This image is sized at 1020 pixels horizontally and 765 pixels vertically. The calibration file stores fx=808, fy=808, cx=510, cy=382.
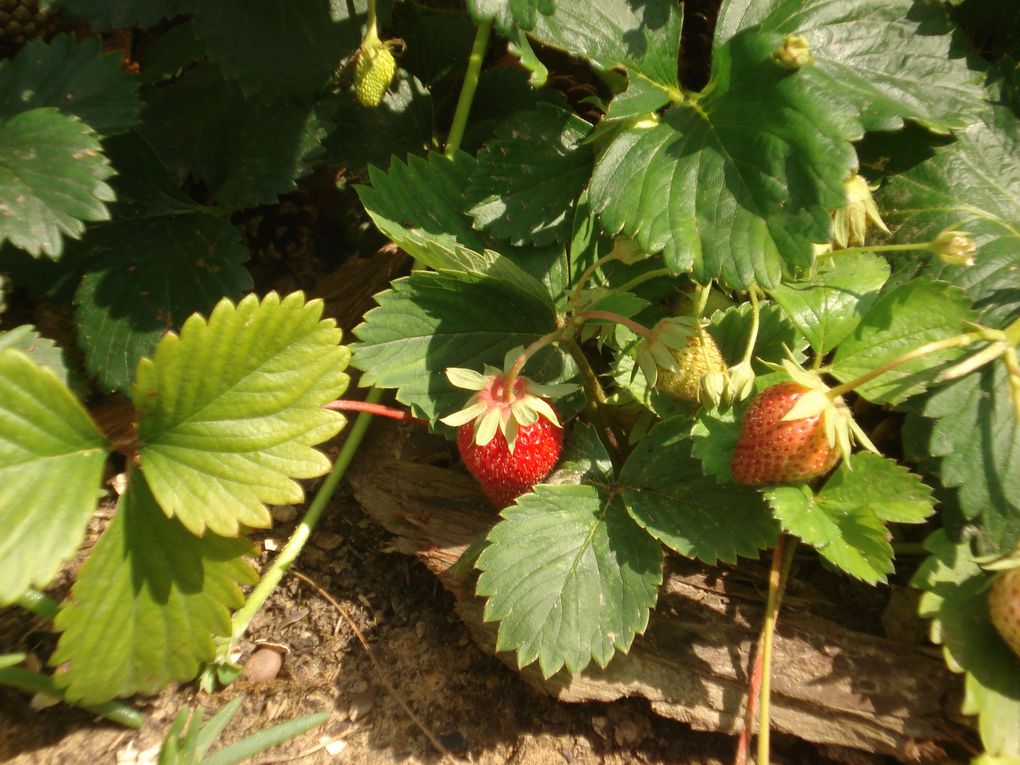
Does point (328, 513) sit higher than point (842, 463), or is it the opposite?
point (842, 463)

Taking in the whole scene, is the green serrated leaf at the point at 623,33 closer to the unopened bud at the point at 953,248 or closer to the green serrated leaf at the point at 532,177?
the green serrated leaf at the point at 532,177

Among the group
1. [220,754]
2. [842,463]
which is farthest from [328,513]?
[842,463]

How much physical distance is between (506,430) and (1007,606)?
705mm

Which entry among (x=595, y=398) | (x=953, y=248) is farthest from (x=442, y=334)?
(x=953, y=248)

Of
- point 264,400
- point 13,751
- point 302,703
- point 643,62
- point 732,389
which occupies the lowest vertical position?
point 302,703

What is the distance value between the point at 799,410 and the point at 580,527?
36 centimetres

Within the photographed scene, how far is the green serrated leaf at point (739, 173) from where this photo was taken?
3.45 feet

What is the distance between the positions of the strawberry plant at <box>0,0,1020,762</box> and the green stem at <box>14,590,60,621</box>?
12 cm

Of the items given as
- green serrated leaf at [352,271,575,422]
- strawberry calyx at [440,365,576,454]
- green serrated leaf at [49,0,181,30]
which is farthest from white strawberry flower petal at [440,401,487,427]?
green serrated leaf at [49,0,181,30]

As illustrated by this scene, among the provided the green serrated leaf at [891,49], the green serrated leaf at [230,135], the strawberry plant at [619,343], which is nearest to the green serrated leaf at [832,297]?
the strawberry plant at [619,343]

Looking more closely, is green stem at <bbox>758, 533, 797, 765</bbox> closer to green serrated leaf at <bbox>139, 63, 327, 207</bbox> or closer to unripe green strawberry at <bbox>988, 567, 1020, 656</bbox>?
unripe green strawberry at <bbox>988, 567, 1020, 656</bbox>

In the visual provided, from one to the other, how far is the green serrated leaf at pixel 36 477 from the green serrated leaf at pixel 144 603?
0.07m

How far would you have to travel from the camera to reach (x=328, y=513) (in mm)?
1518

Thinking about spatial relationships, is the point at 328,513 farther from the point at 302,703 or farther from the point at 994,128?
the point at 994,128
